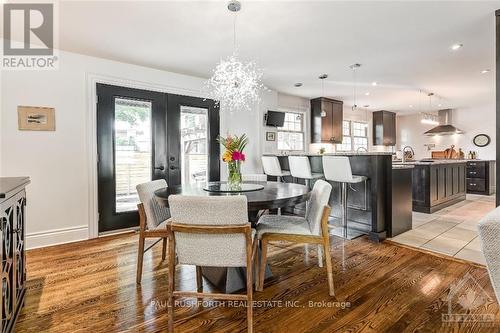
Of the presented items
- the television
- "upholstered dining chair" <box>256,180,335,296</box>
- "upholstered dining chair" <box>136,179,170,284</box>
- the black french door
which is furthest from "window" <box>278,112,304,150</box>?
"upholstered dining chair" <box>136,179,170,284</box>

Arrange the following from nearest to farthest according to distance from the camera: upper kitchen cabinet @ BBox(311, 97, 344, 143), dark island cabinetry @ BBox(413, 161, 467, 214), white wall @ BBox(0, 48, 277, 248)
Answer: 1. white wall @ BBox(0, 48, 277, 248)
2. dark island cabinetry @ BBox(413, 161, 467, 214)
3. upper kitchen cabinet @ BBox(311, 97, 344, 143)

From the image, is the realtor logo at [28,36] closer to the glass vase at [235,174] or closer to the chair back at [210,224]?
the glass vase at [235,174]

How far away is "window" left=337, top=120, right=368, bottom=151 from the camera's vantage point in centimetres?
772

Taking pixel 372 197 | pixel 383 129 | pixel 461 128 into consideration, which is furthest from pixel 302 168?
pixel 461 128

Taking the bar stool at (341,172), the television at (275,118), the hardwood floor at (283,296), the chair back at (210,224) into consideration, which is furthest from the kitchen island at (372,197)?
the chair back at (210,224)

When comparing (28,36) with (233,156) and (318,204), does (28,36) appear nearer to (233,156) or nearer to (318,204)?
(233,156)

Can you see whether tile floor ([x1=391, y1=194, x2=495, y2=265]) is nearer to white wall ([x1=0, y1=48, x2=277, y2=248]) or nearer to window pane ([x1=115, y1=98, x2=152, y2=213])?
window pane ([x1=115, y1=98, x2=152, y2=213])

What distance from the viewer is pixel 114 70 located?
12.3 feet

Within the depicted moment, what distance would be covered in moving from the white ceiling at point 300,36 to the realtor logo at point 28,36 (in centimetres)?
16

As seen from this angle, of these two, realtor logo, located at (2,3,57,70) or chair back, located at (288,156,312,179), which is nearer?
realtor logo, located at (2,3,57,70)

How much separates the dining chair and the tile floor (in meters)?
2.23

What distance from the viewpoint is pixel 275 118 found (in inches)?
218

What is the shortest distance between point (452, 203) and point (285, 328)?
555 cm

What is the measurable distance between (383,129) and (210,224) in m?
8.04
